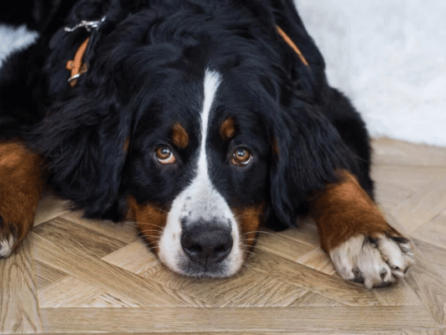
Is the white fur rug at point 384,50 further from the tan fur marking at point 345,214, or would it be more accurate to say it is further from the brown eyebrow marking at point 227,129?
the brown eyebrow marking at point 227,129

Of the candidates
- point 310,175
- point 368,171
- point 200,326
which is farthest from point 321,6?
point 200,326

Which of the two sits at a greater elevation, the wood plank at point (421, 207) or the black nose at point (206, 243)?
the black nose at point (206, 243)

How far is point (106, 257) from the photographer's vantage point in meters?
1.85

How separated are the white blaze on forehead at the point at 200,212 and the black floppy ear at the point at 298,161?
0.91 feet

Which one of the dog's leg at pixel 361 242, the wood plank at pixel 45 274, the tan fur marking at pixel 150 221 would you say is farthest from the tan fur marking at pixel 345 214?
the wood plank at pixel 45 274

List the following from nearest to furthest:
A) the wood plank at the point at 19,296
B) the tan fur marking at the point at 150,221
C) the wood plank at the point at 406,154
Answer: the wood plank at the point at 19,296 → the tan fur marking at the point at 150,221 → the wood plank at the point at 406,154

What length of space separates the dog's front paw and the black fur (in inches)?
13.7

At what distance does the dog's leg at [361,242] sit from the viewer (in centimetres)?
174

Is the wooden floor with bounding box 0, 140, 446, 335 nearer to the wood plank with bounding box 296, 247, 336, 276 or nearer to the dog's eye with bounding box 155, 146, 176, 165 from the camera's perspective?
the wood plank with bounding box 296, 247, 336, 276

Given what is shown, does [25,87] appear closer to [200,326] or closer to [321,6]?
[200,326]

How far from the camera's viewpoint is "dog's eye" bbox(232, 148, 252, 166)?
1.95 m

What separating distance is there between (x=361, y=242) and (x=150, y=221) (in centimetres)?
63

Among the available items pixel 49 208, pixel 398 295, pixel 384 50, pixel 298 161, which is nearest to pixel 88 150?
pixel 49 208

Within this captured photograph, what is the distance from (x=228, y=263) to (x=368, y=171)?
37.1 inches
